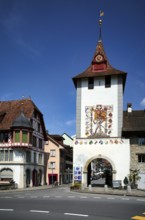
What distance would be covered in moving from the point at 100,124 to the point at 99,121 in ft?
1.37

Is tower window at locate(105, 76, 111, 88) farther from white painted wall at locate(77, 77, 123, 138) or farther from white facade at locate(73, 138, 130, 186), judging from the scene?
white facade at locate(73, 138, 130, 186)

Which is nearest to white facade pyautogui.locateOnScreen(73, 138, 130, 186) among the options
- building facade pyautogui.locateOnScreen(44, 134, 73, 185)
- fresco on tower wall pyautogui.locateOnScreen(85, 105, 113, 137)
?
fresco on tower wall pyautogui.locateOnScreen(85, 105, 113, 137)

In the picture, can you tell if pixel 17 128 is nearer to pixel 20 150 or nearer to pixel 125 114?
pixel 20 150

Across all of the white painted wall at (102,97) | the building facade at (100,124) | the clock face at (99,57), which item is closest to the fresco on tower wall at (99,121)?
the building facade at (100,124)

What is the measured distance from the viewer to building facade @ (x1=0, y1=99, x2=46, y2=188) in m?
45.1

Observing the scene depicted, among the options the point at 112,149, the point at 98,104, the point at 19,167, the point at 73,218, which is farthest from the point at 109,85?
the point at 73,218

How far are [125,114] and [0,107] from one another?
2057 cm

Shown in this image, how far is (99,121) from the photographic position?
137 feet

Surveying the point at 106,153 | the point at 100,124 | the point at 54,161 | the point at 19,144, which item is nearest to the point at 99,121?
the point at 100,124

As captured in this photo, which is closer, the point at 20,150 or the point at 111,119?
the point at 111,119

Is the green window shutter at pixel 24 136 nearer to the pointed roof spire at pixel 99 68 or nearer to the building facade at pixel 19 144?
the building facade at pixel 19 144

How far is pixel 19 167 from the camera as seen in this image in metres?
45.0

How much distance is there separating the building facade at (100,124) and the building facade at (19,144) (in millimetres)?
8402

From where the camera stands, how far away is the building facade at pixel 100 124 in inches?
1577
